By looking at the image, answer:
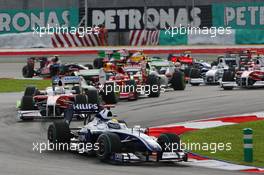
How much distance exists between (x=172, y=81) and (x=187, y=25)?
721 inches

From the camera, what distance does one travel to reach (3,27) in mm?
53625

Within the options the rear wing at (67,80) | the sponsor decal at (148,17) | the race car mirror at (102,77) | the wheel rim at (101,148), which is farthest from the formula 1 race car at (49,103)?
the sponsor decal at (148,17)

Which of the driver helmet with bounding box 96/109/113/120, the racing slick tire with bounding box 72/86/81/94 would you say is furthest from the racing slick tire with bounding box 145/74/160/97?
the driver helmet with bounding box 96/109/113/120

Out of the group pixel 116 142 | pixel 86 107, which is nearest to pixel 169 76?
pixel 86 107

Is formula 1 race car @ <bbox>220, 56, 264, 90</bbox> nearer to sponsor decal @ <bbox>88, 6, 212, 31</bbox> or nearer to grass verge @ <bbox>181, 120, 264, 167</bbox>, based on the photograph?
grass verge @ <bbox>181, 120, 264, 167</bbox>

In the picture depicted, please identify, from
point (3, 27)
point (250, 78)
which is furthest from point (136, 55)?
point (3, 27)

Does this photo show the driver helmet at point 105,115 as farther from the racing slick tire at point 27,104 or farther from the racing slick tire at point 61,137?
the racing slick tire at point 27,104

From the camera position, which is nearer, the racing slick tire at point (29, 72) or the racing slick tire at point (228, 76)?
the racing slick tire at point (228, 76)

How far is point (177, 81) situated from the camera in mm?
34250

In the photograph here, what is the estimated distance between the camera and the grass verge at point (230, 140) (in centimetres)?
1777

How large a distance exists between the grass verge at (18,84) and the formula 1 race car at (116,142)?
17.3 m

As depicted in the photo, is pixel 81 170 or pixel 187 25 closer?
pixel 81 170

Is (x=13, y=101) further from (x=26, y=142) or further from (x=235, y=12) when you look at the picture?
(x=235, y=12)

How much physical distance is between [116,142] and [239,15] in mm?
36173
